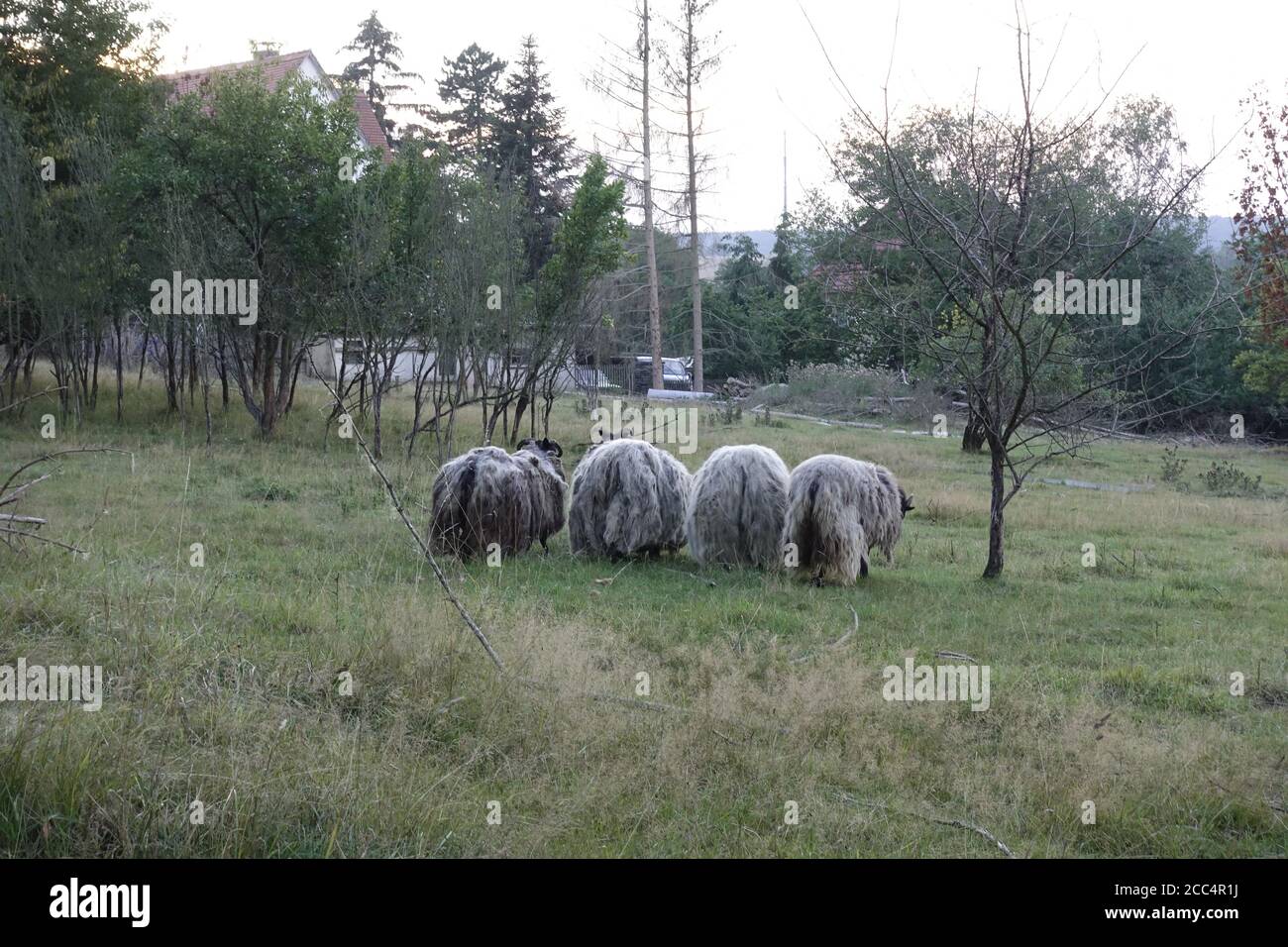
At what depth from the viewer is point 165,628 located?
6.13m

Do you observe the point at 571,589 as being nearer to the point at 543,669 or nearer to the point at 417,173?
the point at 543,669

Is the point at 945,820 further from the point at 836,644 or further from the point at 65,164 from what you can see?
the point at 65,164

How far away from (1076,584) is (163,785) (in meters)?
8.93

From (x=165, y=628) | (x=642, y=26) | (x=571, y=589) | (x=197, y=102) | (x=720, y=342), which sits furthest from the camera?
(x=720, y=342)

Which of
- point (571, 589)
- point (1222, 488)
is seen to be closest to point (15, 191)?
point (571, 589)

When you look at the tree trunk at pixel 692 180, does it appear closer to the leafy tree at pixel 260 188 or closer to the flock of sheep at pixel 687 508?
the leafy tree at pixel 260 188

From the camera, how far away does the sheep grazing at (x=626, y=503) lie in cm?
1110

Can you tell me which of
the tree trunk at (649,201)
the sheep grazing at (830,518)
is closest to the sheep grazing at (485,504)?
the sheep grazing at (830,518)

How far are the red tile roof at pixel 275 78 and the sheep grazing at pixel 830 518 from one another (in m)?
15.8

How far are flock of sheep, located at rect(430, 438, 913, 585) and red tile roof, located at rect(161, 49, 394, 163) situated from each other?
14.0 m

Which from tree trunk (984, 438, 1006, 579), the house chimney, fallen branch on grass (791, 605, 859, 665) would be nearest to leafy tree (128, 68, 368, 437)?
the house chimney

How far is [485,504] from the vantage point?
417 inches

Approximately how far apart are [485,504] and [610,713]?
503 cm

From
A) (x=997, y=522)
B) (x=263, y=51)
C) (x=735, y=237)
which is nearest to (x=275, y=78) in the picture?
(x=263, y=51)
